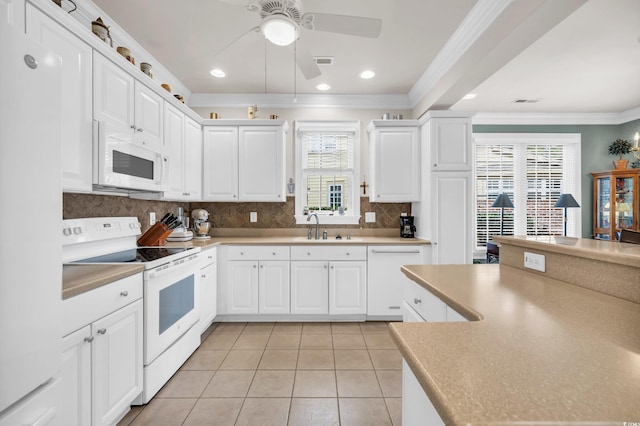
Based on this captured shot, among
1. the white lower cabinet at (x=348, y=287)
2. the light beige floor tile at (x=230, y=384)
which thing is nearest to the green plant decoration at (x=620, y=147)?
the white lower cabinet at (x=348, y=287)

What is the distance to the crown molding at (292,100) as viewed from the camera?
401 centimetres

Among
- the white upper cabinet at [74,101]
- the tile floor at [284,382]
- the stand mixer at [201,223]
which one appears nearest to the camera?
the white upper cabinet at [74,101]

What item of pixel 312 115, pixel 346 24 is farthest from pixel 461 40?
pixel 312 115

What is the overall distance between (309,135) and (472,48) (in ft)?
7.14

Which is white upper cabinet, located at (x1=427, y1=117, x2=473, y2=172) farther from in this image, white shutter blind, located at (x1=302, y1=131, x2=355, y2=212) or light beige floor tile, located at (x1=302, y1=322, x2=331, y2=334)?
light beige floor tile, located at (x1=302, y1=322, x2=331, y2=334)

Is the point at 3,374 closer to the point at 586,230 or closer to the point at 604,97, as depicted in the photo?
the point at 604,97

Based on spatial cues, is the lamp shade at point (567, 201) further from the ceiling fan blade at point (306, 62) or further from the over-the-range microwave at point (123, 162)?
the over-the-range microwave at point (123, 162)

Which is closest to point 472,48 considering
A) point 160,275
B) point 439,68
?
point 439,68

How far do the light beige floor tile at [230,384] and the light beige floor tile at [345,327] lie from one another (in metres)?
1.12

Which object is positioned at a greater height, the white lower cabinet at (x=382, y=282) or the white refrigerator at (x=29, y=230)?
the white refrigerator at (x=29, y=230)

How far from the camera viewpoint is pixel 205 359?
102 inches

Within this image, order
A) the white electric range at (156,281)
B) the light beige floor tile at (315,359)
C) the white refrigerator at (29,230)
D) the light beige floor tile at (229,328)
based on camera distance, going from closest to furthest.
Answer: the white refrigerator at (29,230), the white electric range at (156,281), the light beige floor tile at (315,359), the light beige floor tile at (229,328)

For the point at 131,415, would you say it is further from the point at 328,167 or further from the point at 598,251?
the point at 328,167

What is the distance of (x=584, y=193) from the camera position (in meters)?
5.00
